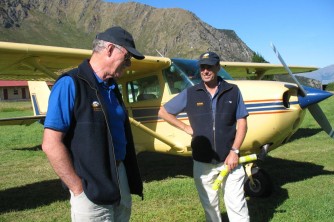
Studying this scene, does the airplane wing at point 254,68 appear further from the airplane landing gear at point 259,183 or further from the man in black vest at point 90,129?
the man in black vest at point 90,129

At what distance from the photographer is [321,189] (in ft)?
17.0

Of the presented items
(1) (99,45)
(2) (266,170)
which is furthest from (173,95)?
(1) (99,45)

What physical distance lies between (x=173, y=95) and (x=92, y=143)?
4.10 metres

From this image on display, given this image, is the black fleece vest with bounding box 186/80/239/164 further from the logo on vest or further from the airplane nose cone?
the airplane nose cone

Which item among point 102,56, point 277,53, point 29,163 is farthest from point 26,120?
point 102,56

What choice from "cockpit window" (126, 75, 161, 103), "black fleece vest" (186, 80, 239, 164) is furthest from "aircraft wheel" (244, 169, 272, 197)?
"cockpit window" (126, 75, 161, 103)

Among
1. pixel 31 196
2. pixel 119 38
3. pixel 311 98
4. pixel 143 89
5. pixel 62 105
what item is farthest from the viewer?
pixel 143 89

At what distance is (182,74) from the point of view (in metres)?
5.97

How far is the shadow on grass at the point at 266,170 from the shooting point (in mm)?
4594

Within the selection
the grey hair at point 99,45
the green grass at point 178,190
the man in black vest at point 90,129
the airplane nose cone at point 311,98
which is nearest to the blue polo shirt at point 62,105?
the man in black vest at point 90,129

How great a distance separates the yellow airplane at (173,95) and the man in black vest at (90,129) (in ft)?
9.80

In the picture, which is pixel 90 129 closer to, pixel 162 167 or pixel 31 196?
pixel 31 196

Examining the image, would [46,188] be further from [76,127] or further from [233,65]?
[233,65]

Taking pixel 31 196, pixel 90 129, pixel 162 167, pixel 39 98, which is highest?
pixel 90 129
